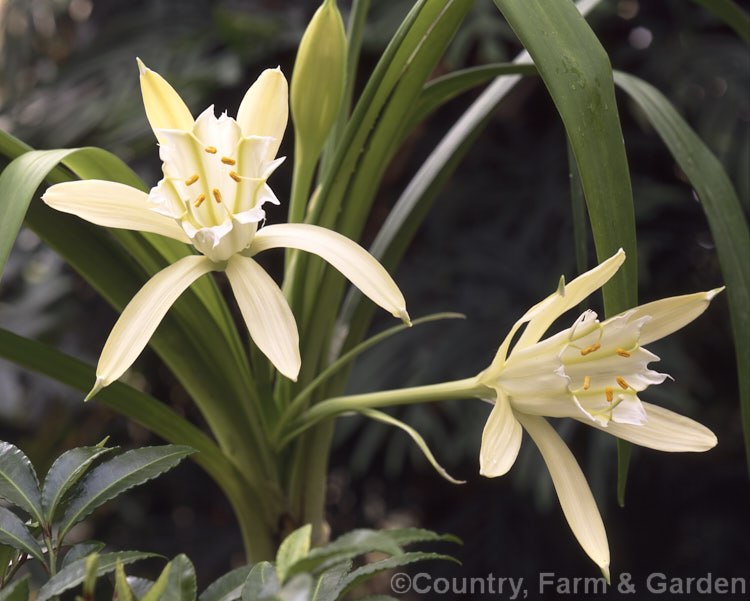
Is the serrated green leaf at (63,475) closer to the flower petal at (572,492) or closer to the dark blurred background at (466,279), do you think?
the flower petal at (572,492)

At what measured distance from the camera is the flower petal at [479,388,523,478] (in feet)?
1.15

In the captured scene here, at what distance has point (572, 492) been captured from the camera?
39cm

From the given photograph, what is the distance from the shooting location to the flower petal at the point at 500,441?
351 mm

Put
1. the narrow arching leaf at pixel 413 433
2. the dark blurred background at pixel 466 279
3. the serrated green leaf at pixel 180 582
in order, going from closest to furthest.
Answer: the serrated green leaf at pixel 180 582, the narrow arching leaf at pixel 413 433, the dark blurred background at pixel 466 279

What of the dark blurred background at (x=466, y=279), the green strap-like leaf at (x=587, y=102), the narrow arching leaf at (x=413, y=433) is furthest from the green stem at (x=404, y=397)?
the dark blurred background at (x=466, y=279)

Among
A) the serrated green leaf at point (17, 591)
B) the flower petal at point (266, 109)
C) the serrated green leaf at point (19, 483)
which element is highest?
the flower petal at point (266, 109)

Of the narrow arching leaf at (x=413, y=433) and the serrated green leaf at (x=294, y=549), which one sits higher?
the narrow arching leaf at (x=413, y=433)

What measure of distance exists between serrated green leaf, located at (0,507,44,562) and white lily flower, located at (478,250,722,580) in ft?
0.74

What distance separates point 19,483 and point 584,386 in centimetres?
30

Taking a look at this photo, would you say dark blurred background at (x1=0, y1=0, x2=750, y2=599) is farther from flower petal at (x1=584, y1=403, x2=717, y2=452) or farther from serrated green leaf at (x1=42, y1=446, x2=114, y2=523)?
serrated green leaf at (x1=42, y1=446, x2=114, y2=523)

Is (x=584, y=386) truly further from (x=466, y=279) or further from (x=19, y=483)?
(x=466, y=279)

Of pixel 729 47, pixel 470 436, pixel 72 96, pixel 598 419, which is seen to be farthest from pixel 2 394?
pixel 729 47

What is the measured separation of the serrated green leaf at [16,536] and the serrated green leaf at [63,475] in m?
0.01

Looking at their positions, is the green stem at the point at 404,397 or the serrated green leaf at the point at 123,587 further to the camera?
the green stem at the point at 404,397
